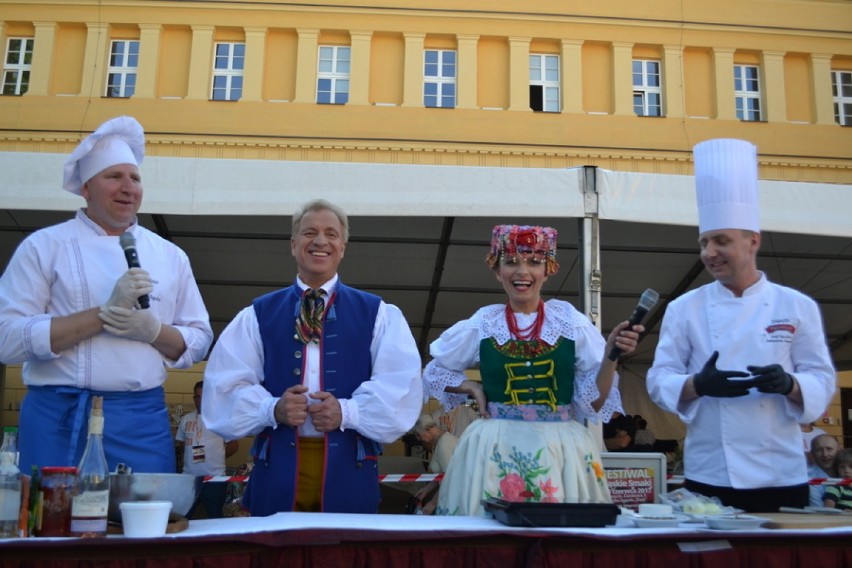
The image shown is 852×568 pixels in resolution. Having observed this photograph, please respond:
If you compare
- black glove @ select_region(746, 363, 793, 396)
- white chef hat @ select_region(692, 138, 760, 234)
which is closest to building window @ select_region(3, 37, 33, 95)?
white chef hat @ select_region(692, 138, 760, 234)

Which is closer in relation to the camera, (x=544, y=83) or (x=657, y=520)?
(x=657, y=520)

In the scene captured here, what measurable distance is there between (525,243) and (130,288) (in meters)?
1.28

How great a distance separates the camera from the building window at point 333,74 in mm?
18969

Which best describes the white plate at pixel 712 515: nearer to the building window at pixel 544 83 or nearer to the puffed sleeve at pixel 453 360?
the puffed sleeve at pixel 453 360

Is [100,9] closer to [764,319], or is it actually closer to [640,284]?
[640,284]

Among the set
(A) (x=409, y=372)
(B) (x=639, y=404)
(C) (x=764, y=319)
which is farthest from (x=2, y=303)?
(B) (x=639, y=404)

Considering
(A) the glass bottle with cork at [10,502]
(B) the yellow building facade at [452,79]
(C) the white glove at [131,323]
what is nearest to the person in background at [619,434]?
(C) the white glove at [131,323]

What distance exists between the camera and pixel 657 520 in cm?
196

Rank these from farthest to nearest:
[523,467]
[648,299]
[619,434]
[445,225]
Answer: [619,434] < [445,225] < [523,467] < [648,299]

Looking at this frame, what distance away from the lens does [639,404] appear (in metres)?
10.8

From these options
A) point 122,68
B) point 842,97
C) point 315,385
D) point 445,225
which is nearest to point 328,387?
point 315,385

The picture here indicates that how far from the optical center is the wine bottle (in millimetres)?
1745

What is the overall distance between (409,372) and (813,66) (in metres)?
19.5

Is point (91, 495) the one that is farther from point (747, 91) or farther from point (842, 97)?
point (842, 97)
